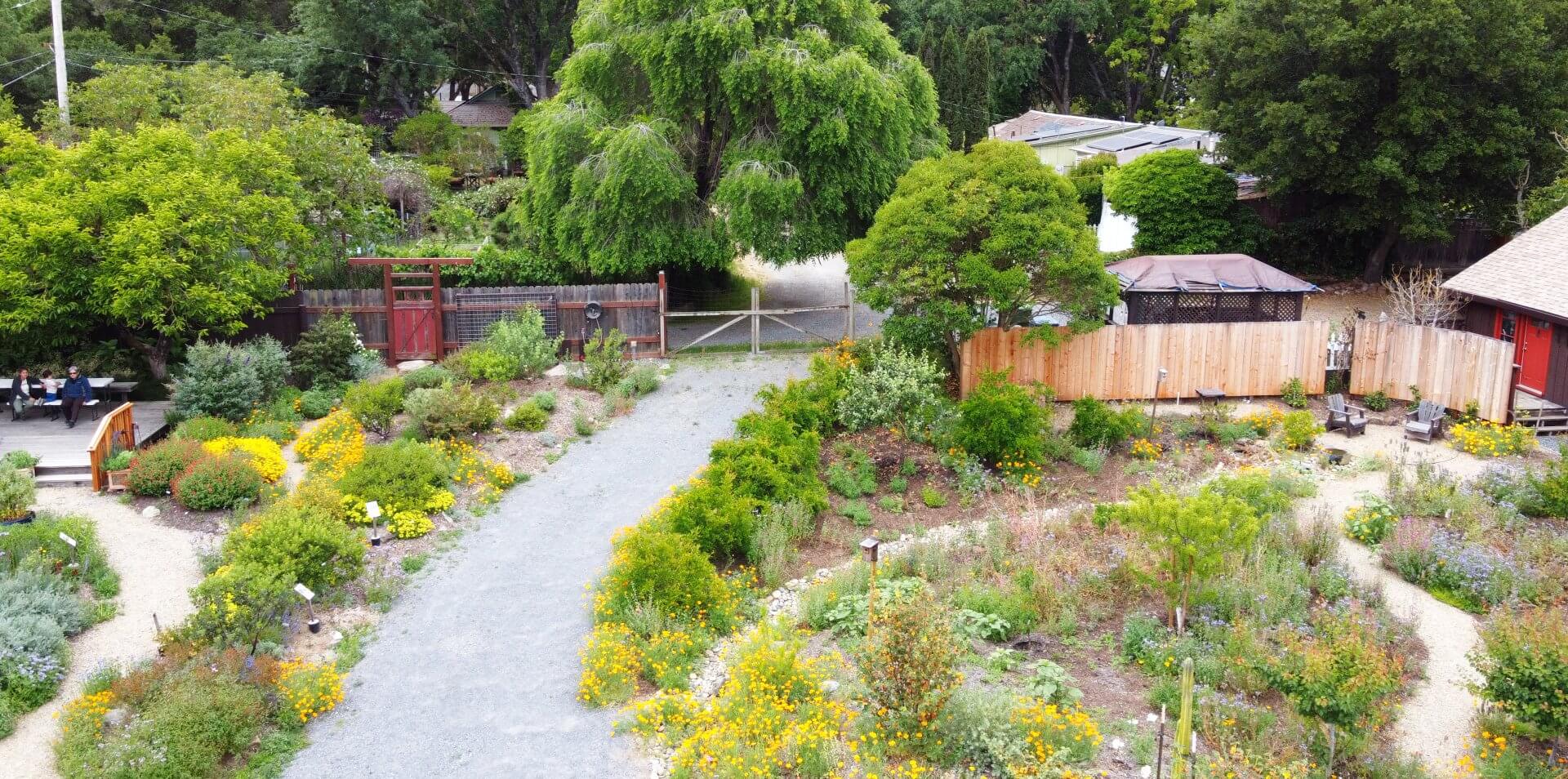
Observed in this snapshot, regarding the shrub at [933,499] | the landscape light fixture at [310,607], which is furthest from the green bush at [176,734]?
the shrub at [933,499]

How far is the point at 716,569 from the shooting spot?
14258 millimetres

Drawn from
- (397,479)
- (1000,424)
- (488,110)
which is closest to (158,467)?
(397,479)

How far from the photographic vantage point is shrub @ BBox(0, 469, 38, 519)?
1498cm

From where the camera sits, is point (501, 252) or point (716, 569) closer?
point (716, 569)

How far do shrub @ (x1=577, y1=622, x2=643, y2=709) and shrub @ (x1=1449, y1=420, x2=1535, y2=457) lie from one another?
46.4ft

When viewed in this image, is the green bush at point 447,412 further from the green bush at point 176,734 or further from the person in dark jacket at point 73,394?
the green bush at point 176,734

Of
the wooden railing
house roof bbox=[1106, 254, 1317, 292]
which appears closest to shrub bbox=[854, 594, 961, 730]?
the wooden railing

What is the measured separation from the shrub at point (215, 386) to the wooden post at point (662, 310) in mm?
8009

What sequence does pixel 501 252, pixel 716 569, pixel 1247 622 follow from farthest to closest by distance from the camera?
pixel 501 252 → pixel 716 569 → pixel 1247 622

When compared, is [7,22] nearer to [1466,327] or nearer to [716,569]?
[716,569]

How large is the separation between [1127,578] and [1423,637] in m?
3.12

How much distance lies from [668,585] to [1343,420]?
12768 mm

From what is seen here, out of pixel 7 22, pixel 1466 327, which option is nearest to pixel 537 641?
pixel 1466 327

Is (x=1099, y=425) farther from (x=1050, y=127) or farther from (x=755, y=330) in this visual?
(x=1050, y=127)
